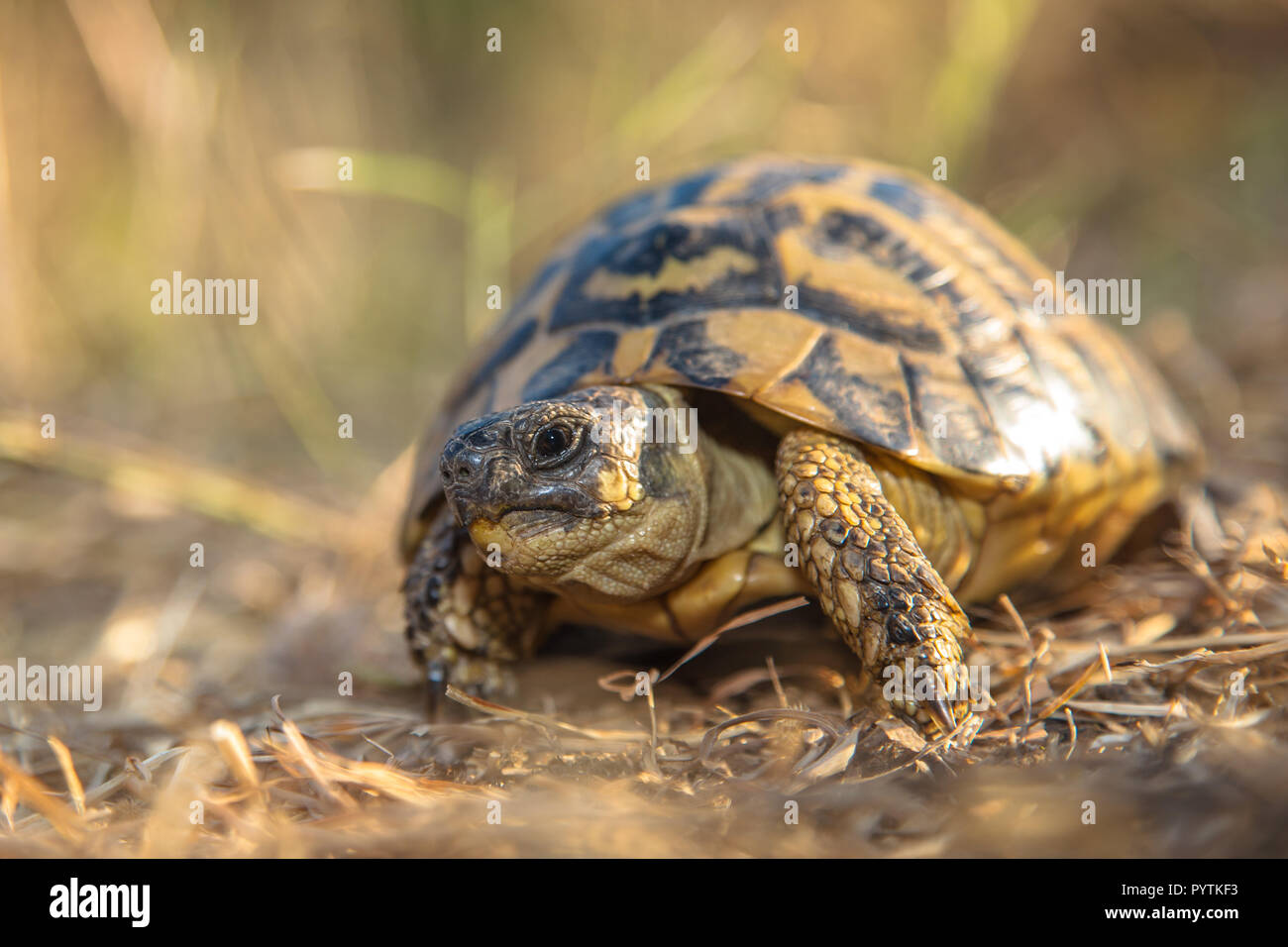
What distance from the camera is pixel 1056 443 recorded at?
245 centimetres

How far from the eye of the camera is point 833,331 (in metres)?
2.33

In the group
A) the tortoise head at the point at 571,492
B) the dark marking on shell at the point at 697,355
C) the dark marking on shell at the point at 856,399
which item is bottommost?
the tortoise head at the point at 571,492

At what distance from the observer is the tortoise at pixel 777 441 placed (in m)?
1.97

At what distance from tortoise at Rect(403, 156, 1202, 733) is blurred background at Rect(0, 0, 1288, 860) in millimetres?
1049

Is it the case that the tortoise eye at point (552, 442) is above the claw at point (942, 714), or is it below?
above

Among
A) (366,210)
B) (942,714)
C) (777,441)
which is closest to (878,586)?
(942,714)

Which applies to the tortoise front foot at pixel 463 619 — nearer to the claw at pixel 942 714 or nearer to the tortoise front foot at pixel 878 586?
the tortoise front foot at pixel 878 586

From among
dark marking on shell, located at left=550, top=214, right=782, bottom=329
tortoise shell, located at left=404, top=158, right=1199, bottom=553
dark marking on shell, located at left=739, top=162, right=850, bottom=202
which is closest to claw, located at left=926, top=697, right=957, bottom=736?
tortoise shell, located at left=404, top=158, right=1199, bottom=553

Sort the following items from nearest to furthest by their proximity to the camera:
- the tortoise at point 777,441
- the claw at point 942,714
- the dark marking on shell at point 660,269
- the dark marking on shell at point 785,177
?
the claw at point 942,714
the tortoise at point 777,441
the dark marking on shell at point 660,269
the dark marking on shell at point 785,177

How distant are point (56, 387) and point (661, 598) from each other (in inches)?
251

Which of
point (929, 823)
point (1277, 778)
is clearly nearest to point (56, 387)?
point (929, 823)

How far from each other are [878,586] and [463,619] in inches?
44.9

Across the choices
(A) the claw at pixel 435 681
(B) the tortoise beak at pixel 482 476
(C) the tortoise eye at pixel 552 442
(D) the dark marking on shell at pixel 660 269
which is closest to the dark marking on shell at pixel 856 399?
(D) the dark marking on shell at pixel 660 269
